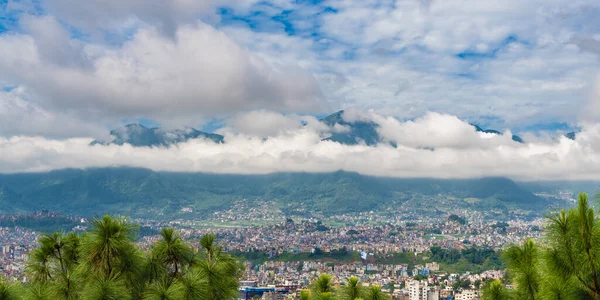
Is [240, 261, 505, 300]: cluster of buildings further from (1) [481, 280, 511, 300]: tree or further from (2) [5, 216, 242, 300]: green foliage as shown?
(1) [481, 280, 511, 300]: tree

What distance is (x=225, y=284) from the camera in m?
8.11

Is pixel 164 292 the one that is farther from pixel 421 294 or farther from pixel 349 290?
pixel 421 294

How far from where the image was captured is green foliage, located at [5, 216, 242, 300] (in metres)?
6.71

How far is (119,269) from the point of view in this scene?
740cm

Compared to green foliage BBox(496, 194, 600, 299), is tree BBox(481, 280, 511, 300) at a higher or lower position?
lower

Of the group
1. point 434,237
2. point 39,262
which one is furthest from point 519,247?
point 434,237

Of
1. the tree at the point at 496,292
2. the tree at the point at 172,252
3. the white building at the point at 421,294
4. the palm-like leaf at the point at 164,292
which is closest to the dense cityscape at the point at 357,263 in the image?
the white building at the point at 421,294

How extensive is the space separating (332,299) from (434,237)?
14021 centimetres

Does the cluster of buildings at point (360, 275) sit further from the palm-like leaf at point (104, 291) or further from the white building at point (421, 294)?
the palm-like leaf at point (104, 291)

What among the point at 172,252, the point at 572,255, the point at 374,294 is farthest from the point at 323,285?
the point at 572,255

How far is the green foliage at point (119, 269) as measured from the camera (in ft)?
22.0

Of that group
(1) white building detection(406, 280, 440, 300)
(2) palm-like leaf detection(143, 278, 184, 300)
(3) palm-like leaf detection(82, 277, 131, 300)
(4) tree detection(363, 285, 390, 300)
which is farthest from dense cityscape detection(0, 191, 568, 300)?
(3) palm-like leaf detection(82, 277, 131, 300)

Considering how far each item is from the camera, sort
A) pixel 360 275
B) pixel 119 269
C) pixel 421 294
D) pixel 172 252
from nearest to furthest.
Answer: pixel 119 269 → pixel 172 252 → pixel 421 294 → pixel 360 275

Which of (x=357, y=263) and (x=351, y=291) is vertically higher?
(x=351, y=291)
